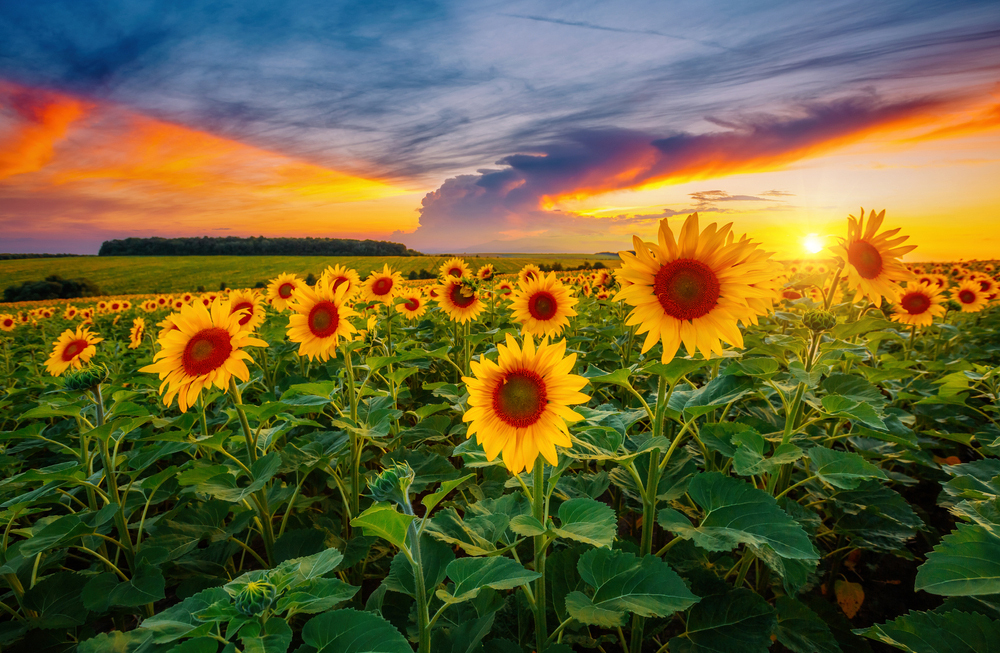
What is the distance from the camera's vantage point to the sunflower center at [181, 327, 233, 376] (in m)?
2.86

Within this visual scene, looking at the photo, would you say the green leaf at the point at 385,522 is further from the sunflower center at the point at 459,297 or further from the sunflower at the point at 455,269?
the sunflower at the point at 455,269

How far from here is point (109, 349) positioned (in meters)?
8.05

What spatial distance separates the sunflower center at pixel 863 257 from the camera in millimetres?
2998

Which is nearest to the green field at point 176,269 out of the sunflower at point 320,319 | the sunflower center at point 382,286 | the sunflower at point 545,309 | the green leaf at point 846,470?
the sunflower center at point 382,286

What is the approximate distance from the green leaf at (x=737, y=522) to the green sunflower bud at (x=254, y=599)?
4.94 ft

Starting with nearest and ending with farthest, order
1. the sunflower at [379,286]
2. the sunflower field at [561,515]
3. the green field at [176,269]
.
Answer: the sunflower field at [561,515]
the sunflower at [379,286]
the green field at [176,269]

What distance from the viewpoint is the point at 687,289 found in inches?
91.9

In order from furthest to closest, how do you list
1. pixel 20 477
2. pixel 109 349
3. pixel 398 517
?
pixel 109 349 → pixel 20 477 → pixel 398 517

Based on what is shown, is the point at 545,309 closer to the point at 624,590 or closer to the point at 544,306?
the point at 544,306

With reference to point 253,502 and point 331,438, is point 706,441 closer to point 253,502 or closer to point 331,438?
point 331,438

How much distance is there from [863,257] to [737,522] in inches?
87.8

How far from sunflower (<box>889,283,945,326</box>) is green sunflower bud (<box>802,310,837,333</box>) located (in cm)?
479

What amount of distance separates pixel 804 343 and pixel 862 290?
850mm

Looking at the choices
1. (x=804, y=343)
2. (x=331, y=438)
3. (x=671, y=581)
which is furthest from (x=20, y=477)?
(x=804, y=343)
